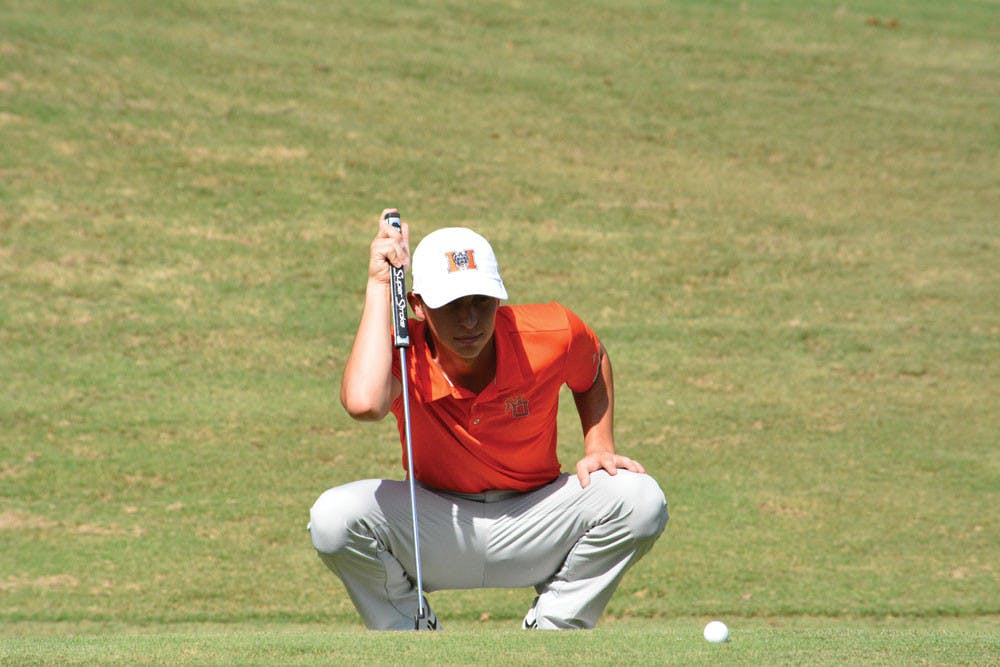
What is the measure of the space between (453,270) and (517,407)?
1.69 feet

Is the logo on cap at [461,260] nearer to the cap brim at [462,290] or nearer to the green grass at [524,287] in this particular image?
the cap brim at [462,290]

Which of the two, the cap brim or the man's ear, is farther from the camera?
the man's ear

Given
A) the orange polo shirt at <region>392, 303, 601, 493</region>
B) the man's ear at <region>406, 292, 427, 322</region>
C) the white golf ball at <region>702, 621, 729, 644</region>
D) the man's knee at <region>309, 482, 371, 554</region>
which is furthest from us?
the man's ear at <region>406, 292, 427, 322</region>

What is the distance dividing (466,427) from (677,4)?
522 inches

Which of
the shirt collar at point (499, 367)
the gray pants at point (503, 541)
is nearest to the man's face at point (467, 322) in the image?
the shirt collar at point (499, 367)

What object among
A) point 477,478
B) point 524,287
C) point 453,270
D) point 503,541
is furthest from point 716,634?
point 524,287

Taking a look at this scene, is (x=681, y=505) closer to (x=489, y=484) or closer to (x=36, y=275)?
(x=489, y=484)

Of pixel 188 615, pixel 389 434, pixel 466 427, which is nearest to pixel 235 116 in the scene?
pixel 389 434

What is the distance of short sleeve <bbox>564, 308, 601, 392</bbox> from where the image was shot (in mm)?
4461

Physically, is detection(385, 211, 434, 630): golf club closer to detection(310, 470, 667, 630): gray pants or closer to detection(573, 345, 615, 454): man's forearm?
detection(310, 470, 667, 630): gray pants

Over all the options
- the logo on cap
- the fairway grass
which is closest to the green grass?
the fairway grass

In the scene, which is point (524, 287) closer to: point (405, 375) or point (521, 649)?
point (405, 375)

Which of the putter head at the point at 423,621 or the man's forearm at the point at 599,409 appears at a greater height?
the man's forearm at the point at 599,409

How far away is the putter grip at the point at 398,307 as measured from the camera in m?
4.25
